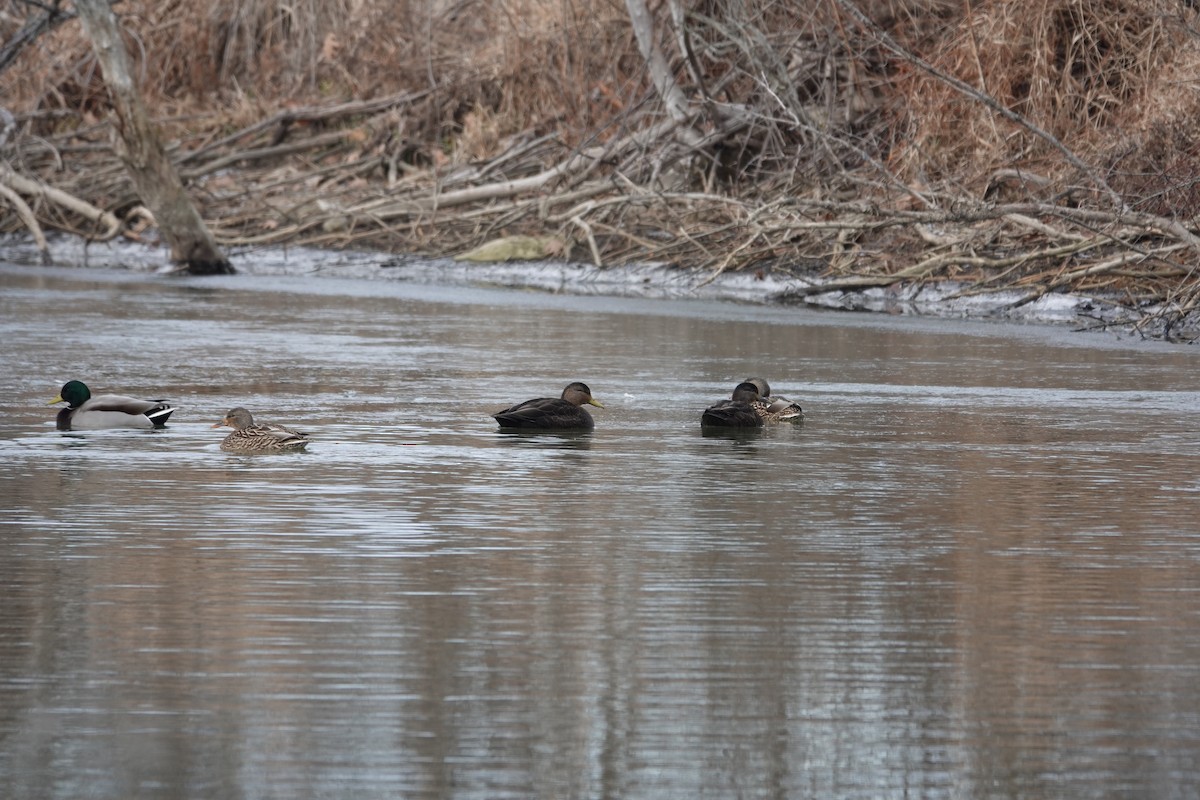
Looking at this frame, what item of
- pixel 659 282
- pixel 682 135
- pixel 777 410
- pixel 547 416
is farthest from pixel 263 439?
pixel 682 135

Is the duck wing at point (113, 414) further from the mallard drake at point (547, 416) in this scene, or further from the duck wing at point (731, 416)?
the duck wing at point (731, 416)

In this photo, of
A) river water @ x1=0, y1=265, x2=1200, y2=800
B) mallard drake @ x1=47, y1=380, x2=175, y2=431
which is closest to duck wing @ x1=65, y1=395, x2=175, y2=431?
mallard drake @ x1=47, y1=380, x2=175, y2=431

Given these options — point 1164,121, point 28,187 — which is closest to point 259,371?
point 1164,121

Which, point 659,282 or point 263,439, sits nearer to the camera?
point 263,439

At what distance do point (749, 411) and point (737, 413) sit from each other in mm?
98

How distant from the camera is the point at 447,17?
29797mm

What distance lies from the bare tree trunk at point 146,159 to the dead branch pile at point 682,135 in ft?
6.97

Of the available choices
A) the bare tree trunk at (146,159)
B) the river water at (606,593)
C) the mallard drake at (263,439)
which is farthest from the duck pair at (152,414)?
the bare tree trunk at (146,159)

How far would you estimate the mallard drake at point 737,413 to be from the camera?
10977mm

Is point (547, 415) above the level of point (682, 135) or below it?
below

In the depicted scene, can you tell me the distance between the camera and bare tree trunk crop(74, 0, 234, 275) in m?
23.0

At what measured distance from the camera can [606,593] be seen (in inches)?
266

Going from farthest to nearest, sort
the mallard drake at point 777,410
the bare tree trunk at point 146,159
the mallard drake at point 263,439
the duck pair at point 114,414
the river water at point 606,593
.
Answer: the bare tree trunk at point 146,159 → the mallard drake at point 777,410 → the duck pair at point 114,414 → the mallard drake at point 263,439 → the river water at point 606,593

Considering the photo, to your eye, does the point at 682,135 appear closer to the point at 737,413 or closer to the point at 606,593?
the point at 737,413
